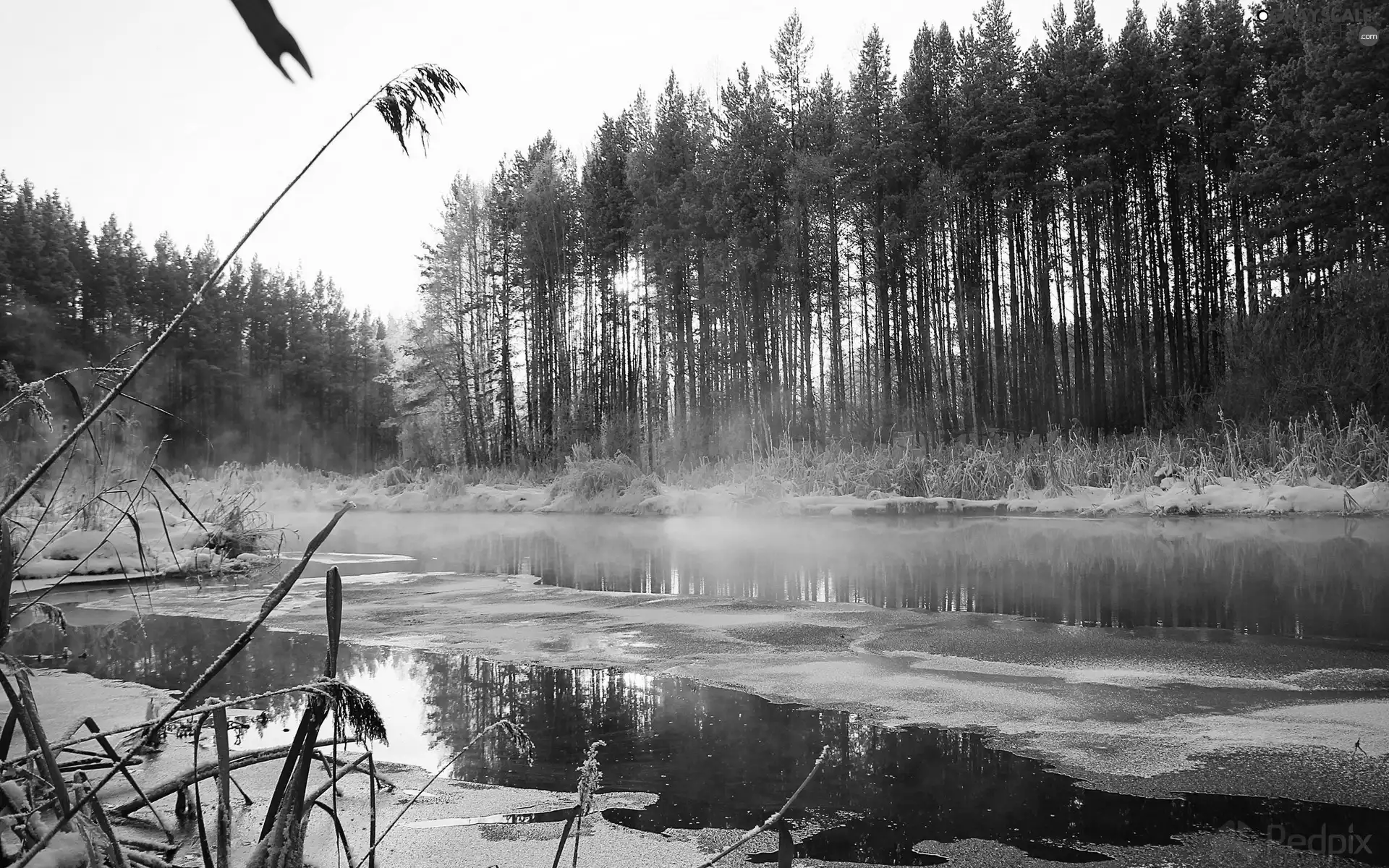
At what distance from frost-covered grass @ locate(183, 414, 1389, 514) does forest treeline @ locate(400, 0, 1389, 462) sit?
261cm

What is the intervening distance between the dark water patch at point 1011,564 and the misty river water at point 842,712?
1.4 inches

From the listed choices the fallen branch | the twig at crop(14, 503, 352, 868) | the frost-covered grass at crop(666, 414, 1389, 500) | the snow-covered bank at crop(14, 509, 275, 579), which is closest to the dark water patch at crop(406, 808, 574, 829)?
the fallen branch

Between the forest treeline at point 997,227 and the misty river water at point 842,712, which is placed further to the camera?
the forest treeline at point 997,227

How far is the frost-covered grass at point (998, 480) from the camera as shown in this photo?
35.5 ft

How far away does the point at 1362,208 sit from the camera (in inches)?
610

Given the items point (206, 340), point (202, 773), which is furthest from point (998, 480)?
point (206, 340)

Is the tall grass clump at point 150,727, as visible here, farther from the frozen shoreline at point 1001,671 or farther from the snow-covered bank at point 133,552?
the snow-covered bank at point 133,552

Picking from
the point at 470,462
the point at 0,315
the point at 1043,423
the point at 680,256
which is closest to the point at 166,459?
the point at 0,315

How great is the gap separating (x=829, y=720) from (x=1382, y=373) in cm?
1424

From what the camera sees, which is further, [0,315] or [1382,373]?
[0,315]

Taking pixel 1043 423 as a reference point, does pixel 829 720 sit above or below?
below

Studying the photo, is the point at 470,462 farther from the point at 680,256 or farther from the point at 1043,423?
the point at 1043,423

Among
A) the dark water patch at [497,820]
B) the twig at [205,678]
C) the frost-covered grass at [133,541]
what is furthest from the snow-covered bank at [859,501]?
the twig at [205,678]

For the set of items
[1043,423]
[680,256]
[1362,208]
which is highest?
[680,256]
